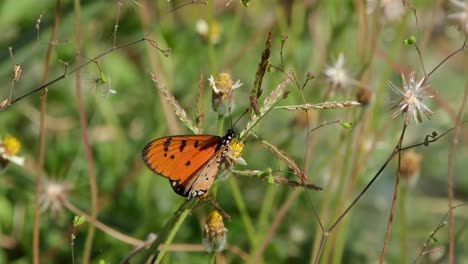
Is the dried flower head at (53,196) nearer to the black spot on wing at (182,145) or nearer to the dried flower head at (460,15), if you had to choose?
the black spot on wing at (182,145)

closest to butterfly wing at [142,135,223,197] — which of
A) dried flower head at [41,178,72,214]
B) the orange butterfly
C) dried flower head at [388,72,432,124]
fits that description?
the orange butterfly

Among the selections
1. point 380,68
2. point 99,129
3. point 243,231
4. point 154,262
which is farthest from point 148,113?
point 154,262

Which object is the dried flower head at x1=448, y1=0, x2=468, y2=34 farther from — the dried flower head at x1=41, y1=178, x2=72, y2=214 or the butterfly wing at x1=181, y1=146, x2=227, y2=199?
the dried flower head at x1=41, y1=178, x2=72, y2=214

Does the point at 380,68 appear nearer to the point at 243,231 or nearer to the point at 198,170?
the point at 243,231

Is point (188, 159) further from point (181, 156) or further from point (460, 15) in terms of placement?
point (460, 15)

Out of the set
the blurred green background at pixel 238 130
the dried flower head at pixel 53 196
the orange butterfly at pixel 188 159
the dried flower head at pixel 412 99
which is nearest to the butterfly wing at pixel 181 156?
the orange butterfly at pixel 188 159

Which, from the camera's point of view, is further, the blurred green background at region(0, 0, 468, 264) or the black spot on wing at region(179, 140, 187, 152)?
the blurred green background at region(0, 0, 468, 264)
